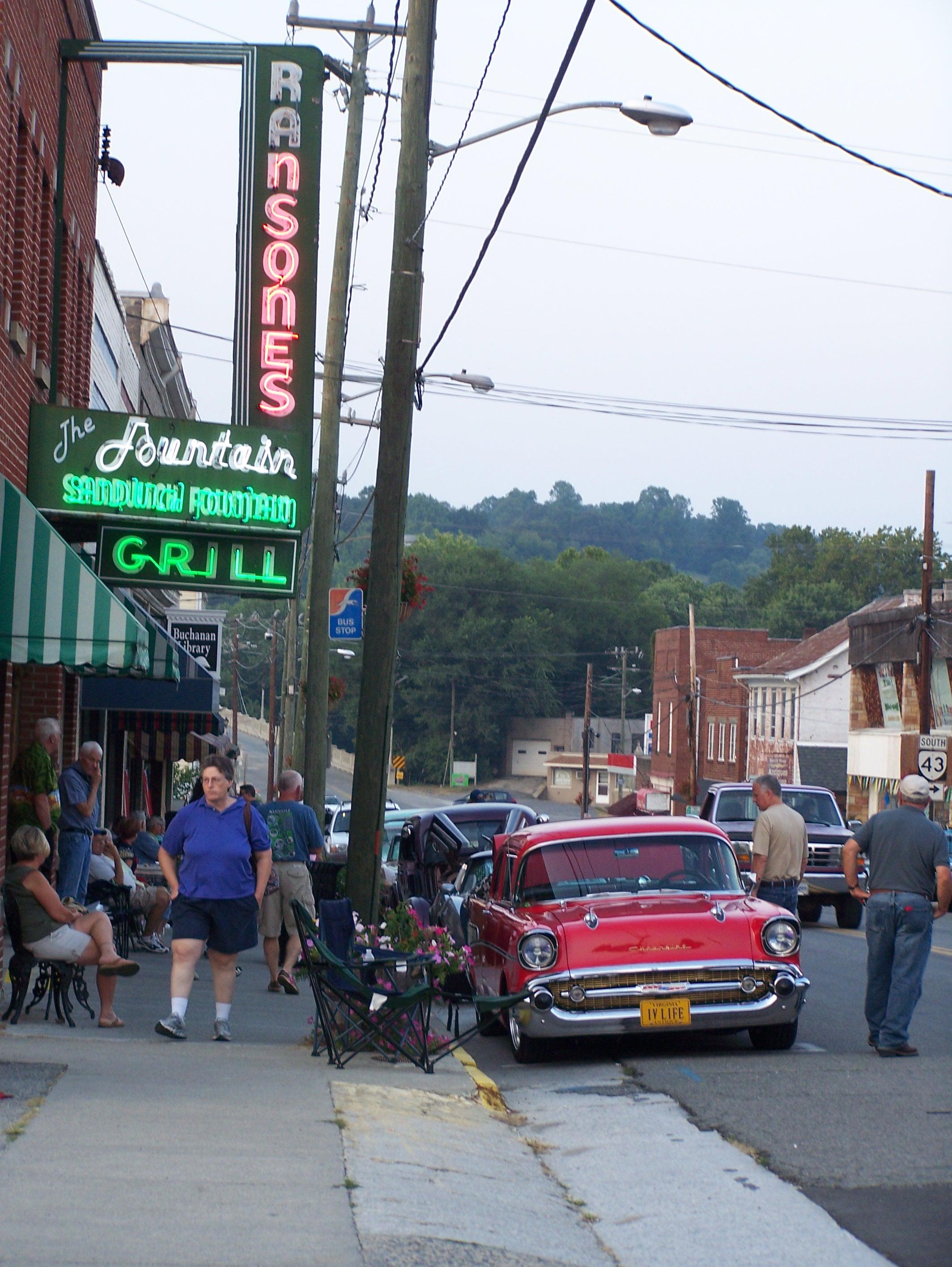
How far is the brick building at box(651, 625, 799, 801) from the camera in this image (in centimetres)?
6944

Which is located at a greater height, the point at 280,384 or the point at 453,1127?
the point at 280,384

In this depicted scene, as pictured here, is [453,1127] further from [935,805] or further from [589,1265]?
[935,805]

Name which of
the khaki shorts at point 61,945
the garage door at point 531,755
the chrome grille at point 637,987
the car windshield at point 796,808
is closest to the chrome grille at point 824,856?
the car windshield at point 796,808

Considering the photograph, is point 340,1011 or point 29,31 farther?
point 29,31

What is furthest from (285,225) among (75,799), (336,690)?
(336,690)

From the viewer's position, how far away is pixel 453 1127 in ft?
23.9

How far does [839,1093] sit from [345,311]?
13.6 metres

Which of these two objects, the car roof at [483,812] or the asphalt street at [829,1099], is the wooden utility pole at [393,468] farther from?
the car roof at [483,812]

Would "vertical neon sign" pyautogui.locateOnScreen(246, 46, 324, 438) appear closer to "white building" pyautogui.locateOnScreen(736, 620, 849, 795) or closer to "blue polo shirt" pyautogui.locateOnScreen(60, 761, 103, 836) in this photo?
"blue polo shirt" pyautogui.locateOnScreen(60, 761, 103, 836)

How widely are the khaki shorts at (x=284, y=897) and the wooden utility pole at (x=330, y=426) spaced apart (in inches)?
259

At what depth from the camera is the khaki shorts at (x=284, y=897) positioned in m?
12.2

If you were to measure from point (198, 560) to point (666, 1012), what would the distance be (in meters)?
5.62

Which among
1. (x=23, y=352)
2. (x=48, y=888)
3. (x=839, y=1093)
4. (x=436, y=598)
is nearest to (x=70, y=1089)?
(x=48, y=888)

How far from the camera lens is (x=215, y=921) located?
9133 mm
